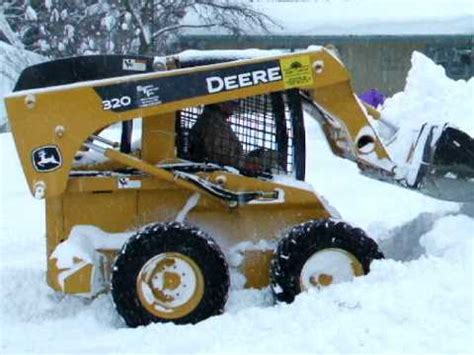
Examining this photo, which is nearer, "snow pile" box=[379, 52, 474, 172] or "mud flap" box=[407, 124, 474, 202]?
"mud flap" box=[407, 124, 474, 202]

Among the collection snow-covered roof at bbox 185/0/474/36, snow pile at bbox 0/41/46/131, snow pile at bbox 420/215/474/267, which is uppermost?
snow-covered roof at bbox 185/0/474/36

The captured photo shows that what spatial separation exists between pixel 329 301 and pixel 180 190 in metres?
1.28

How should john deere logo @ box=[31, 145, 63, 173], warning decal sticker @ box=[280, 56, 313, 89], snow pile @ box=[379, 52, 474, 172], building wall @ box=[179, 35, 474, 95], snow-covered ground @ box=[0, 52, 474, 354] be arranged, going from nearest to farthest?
snow-covered ground @ box=[0, 52, 474, 354] → john deere logo @ box=[31, 145, 63, 173] → warning decal sticker @ box=[280, 56, 313, 89] → snow pile @ box=[379, 52, 474, 172] → building wall @ box=[179, 35, 474, 95]

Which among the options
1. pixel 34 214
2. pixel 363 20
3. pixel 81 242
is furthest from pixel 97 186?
pixel 363 20

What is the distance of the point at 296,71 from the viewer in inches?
215

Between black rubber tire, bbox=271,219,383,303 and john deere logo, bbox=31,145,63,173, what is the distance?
58.6 inches

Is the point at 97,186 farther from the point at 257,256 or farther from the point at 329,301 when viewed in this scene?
the point at 329,301

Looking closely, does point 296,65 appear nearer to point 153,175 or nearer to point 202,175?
point 202,175

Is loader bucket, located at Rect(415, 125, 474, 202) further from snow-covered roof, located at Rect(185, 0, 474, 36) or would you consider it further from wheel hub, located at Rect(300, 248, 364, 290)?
snow-covered roof, located at Rect(185, 0, 474, 36)

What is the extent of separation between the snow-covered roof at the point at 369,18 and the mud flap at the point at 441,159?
18572 mm

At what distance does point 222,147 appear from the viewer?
5.95 metres

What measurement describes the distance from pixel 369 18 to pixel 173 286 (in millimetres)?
21209

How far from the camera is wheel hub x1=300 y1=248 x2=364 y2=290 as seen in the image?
548 centimetres

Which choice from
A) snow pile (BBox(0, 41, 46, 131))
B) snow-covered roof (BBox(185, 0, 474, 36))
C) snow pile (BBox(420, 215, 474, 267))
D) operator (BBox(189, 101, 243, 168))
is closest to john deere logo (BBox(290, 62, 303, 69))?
operator (BBox(189, 101, 243, 168))
